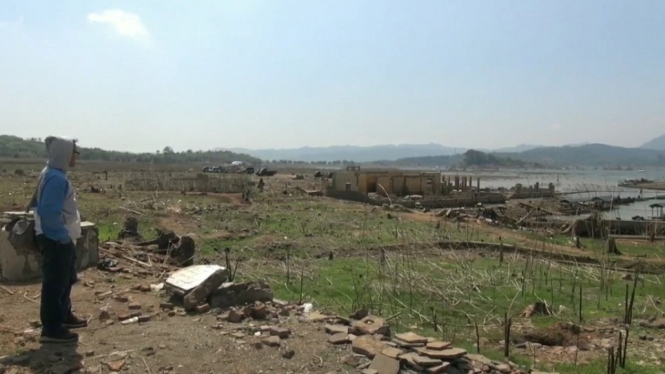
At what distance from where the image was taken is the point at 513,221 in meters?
30.2

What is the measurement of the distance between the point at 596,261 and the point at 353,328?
1165 cm

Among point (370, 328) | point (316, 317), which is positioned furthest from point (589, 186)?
point (370, 328)

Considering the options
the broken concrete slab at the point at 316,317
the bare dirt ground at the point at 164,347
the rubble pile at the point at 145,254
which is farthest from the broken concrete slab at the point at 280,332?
the rubble pile at the point at 145,254

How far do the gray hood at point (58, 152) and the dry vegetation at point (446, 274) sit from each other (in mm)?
1900

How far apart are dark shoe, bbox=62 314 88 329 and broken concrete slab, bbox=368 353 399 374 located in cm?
325

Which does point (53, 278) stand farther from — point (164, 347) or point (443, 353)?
point (443, 353)

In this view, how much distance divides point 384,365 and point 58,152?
3.88 meters

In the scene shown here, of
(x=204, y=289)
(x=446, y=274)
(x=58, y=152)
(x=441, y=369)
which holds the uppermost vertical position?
(x=58, y=152)

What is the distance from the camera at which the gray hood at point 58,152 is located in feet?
18.4

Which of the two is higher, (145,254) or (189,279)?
(189,279)

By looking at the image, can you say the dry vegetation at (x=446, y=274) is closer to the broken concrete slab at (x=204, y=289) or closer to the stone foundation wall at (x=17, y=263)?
the broken concrete slab at (x=204, y=289)

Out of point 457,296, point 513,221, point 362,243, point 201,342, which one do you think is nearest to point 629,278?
point 457,296

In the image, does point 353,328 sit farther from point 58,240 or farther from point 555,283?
point 555,283

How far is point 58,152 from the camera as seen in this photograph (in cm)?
561
